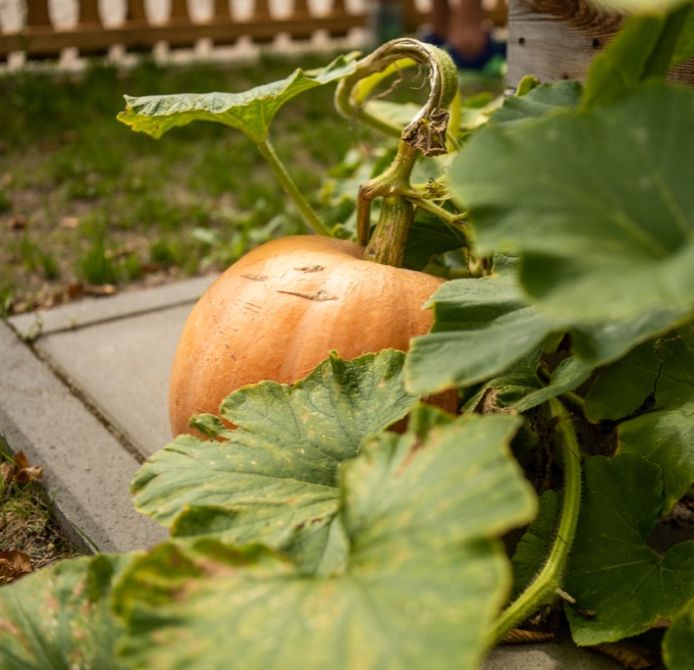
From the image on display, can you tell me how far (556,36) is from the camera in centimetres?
190

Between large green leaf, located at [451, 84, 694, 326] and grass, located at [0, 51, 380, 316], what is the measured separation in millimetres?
1994

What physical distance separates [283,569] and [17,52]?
16.8 feet

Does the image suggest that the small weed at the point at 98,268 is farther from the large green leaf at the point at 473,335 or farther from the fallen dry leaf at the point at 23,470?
the large green leaf at the point at 473,335

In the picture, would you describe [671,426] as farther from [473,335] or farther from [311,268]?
[311,268]

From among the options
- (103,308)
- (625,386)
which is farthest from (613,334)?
(103,308)

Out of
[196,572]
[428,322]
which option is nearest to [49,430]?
[428,322]

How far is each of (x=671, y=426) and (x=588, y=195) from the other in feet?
2.19

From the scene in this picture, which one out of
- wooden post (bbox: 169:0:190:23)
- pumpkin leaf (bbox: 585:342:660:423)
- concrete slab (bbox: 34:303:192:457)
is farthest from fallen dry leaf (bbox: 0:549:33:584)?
wooden post (bbox: 169:0:190:23)

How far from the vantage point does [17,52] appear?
5359mm

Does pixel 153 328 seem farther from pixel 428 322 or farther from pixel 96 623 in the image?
pixel 96 623

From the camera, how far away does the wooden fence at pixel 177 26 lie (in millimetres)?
5488

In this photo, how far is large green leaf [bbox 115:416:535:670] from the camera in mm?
790

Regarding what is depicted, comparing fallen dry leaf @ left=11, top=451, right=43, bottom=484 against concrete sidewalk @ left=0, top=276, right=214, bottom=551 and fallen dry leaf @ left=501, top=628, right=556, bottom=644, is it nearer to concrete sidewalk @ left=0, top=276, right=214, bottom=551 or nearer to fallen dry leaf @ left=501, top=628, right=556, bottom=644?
concrete sidewalk @ left=0, top=276, right=214, bottom=551

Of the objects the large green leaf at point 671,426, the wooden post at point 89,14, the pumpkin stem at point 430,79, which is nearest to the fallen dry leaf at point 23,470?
the pumpkin stem at point 430,79
